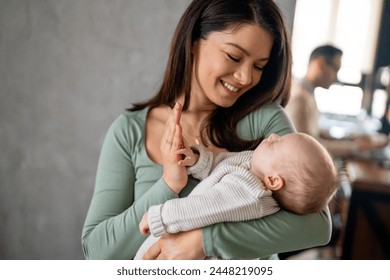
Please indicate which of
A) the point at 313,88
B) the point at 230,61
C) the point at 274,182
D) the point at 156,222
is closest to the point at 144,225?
the point at 156,222

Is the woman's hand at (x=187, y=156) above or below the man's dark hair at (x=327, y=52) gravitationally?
below

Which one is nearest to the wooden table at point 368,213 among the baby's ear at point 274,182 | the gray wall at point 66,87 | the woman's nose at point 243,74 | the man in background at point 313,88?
the man in background at point 313,88

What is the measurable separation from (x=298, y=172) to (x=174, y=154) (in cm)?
22

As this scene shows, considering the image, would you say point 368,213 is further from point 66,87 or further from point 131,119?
point 66,87

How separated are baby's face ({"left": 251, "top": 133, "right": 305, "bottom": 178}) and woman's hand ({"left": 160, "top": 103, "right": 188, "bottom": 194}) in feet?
0.44

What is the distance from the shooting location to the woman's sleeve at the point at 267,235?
802mm

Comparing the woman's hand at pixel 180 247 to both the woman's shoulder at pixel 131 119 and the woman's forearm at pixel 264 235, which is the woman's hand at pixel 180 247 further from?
the woman's shoulder at pixel 131 119

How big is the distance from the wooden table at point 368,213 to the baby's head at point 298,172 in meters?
0.37

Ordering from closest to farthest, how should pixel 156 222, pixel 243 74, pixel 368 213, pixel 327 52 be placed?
pixel 156 222 < pixel 243 74 < pixel 327 52 < pixel 368 213

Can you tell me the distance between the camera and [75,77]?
946mm

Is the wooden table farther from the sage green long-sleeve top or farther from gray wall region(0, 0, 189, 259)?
gray wall region(0, 0, 189, 259)

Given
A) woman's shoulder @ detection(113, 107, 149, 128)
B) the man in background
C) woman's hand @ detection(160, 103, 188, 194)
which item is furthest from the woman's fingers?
the man in background
